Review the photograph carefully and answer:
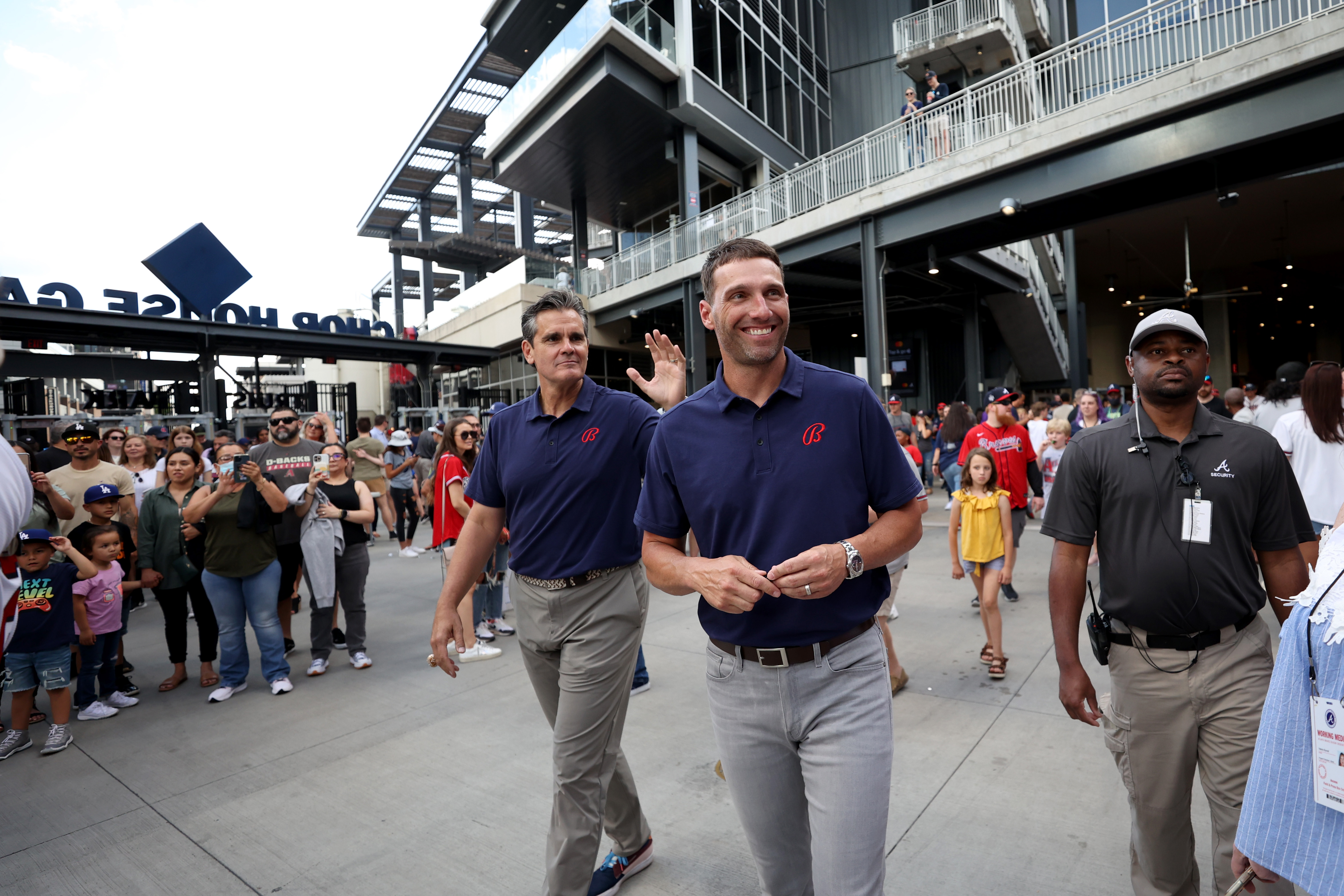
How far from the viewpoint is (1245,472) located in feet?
7.28

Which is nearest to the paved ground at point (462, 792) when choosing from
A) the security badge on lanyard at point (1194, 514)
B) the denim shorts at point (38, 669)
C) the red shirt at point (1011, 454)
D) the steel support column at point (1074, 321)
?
the denim shorts at point (38, 669)

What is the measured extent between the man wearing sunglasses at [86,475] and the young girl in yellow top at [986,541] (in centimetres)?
693

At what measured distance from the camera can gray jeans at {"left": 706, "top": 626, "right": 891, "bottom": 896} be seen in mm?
1789

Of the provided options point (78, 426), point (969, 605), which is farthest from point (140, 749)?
point (969, 605)

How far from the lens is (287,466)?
19.7 feet

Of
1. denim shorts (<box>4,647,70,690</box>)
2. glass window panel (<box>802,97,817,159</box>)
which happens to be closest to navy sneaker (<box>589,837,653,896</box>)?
denim shorts (<box>4,647,70,690</box>)

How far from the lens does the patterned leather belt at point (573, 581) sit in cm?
273

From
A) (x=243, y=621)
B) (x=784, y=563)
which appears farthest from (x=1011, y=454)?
(x=243, y=621)

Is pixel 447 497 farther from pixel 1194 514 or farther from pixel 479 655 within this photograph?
pixel 1194 514

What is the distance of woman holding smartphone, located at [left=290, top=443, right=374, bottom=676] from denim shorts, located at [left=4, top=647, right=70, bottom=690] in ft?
5.12

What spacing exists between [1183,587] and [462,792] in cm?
340

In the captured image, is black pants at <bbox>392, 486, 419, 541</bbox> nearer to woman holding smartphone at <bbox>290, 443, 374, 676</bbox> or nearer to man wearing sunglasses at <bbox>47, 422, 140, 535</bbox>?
man wearing sunglasses at <bbox>47, 422, 140, 535</bbox>

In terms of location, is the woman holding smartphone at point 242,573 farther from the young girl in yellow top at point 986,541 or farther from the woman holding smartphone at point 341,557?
the young girl in yellow top at point 986,541

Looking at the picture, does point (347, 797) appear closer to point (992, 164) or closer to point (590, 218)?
point (992, 164)
